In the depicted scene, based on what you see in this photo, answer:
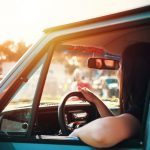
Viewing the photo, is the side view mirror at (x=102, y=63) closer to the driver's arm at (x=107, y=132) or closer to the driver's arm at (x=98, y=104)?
the driver's arm at (x=98, y=104)

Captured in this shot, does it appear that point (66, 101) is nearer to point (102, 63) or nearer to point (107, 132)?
point (102, 63)

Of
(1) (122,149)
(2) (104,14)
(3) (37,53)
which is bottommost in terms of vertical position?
(1) (122,149)

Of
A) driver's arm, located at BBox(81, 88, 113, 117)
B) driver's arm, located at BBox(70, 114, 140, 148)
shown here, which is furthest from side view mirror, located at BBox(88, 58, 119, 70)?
driver's arm, located at BBox(70, 114, 140, 148)

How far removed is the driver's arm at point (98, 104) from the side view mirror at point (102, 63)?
13.3 inches

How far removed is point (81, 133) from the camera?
2.63 m

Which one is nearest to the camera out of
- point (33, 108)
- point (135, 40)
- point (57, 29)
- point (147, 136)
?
point (147, 136)

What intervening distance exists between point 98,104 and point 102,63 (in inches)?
16.4

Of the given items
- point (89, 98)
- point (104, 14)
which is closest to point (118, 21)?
point (104, 14)

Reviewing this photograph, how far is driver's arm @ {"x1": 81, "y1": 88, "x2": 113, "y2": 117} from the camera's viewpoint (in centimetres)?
386

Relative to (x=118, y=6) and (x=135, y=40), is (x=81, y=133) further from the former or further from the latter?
(x=135, y=40)

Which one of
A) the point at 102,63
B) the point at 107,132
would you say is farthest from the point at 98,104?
the point at 107,132

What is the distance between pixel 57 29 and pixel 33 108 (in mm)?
493

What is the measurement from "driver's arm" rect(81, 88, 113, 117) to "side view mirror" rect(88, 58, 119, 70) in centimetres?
34

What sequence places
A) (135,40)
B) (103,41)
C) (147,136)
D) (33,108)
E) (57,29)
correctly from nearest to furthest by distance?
(147,136) < (57,29) < (33,108) < (135,40) < (103,41)
